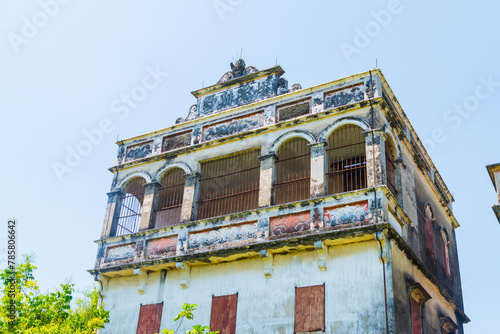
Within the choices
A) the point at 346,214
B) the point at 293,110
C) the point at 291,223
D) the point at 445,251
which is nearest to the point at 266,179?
the point at 291,223

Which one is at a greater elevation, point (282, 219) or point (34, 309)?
point (282, 219)

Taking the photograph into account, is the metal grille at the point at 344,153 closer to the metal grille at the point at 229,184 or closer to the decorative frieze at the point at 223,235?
the metal grille at the point at 229,184

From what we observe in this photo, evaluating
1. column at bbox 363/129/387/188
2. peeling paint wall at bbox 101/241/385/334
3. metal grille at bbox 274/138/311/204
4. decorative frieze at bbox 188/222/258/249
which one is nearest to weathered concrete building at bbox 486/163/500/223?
column at bbox 363/129/387/188

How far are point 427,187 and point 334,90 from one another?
208 inches

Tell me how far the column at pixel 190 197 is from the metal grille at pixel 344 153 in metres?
4.11

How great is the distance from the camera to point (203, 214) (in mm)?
17531

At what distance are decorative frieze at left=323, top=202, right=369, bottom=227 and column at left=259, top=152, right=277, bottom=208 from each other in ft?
6.26

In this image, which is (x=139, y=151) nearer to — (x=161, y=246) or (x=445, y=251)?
(x=161, y=246)

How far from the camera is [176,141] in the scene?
18.8 metres

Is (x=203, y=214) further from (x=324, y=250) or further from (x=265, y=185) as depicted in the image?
(x=324, y=250)

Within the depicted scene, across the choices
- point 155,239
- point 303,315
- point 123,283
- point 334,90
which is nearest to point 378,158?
point 334,90

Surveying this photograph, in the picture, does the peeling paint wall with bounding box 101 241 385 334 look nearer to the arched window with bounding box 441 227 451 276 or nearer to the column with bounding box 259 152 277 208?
the column with bounding box 259 152 277 208

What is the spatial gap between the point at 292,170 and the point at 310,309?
5.15 metres

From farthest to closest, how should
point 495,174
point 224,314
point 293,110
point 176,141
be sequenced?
1. point 176,141
2. point 293,110
3. point 224,314
4. point 495,174
